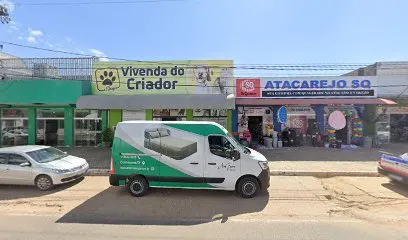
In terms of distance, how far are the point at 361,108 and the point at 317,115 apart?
2.96m

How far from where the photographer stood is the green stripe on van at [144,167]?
26.3ft

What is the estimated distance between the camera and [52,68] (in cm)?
2034

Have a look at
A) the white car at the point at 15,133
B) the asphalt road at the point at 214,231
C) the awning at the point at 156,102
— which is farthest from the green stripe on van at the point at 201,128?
the white car at the point at 15,133

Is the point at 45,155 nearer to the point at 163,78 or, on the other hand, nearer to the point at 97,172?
the point at 97,172

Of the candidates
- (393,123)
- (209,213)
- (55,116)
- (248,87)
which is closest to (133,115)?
(55,116)

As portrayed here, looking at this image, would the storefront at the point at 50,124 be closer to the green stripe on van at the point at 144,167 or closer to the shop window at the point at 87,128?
the shop window at the point at 87,128

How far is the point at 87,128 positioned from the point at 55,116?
7.78ft

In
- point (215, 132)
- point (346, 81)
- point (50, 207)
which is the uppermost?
point (346, 81)

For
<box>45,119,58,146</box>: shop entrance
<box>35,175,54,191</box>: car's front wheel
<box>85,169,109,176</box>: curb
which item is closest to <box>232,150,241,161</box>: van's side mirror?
<box>85,169,109,176</box>: curb

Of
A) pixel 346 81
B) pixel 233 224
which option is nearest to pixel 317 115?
pixel 346 81

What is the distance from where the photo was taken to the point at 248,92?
18484 mm

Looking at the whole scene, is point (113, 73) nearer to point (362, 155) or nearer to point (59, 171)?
point (59, 171)

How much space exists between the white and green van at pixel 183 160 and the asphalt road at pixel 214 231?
1904mm

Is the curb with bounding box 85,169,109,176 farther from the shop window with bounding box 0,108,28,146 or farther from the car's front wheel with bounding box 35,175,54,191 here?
the shop window with bounding box 0,108,28,146
